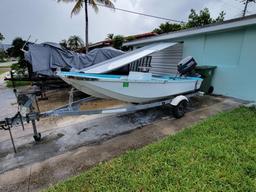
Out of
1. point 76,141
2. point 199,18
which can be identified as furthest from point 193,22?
point 76,141

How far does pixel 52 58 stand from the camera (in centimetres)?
814

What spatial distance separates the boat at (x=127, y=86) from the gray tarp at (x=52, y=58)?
4.64 meters

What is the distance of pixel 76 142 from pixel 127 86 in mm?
1669

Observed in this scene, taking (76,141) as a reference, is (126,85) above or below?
above

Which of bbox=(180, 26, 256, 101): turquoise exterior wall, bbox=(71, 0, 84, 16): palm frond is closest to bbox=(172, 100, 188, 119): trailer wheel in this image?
bbox=(180, 26, 256, 101): turquoise exterior wall

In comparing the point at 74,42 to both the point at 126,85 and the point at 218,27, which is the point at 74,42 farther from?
the point at 126,85

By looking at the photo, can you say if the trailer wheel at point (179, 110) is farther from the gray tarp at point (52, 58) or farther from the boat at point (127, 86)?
the gray tarp at point (52, 58)

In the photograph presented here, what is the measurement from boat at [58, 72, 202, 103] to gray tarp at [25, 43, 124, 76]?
183 inches

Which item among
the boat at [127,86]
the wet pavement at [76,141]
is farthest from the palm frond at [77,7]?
the boat at [127,86]

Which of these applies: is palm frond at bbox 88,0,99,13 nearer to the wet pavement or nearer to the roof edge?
the roof edge

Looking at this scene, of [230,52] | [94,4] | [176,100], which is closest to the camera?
[176,100]

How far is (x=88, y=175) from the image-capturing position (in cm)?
259

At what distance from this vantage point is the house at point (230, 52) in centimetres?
579

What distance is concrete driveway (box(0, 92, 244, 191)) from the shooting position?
2.76 m
